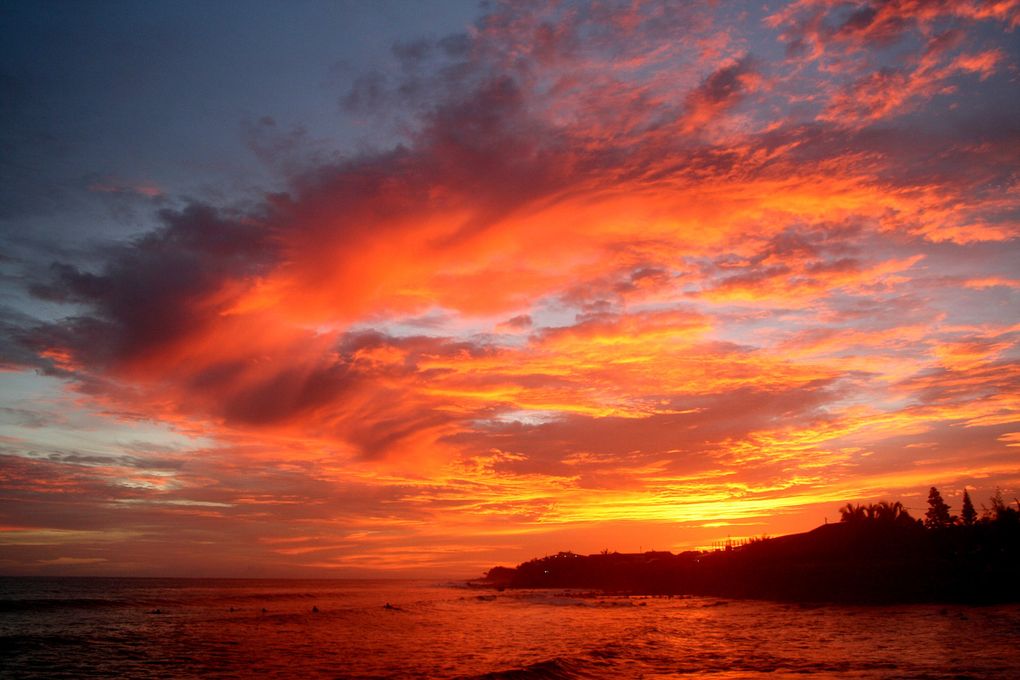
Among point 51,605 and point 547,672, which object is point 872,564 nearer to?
point 547,672

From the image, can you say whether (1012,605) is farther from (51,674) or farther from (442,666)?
(51,674)

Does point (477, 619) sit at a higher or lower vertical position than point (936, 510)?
lower

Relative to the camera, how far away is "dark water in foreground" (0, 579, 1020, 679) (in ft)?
80.4

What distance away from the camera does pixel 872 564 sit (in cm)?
5962

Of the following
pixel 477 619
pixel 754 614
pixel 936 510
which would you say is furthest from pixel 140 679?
pixel 936 510

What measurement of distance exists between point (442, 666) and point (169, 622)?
125 feet

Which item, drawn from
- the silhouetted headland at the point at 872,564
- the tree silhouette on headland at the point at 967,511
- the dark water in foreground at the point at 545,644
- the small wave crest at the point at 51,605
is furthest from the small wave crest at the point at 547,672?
the tree silhouette on headland at the point at 967,511

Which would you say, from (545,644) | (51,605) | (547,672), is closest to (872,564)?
(545,644)

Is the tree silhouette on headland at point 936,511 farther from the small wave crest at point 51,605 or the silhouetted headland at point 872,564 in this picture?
the small wave crest at point 51,605

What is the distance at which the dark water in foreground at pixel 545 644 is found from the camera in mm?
24500

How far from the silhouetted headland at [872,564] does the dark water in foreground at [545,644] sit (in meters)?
8.09

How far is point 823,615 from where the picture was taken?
43.3 m

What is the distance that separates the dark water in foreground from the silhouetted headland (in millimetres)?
8088

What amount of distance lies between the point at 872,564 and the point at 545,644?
42254 millimetres
